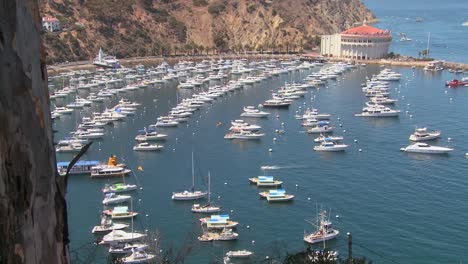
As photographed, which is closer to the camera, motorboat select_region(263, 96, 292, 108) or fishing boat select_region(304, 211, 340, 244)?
fishing boat select_region(304, 211, 340, 244)

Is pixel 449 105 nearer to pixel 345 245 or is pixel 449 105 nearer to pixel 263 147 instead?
pixel 263 147

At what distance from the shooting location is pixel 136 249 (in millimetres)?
14523

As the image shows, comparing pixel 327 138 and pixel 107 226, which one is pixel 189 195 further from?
pixel 327 138

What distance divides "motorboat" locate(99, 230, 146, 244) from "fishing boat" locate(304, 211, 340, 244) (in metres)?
4.17

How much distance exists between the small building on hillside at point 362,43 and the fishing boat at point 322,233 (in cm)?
3571

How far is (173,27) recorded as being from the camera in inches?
2191

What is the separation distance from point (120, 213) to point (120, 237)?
6.09 ft

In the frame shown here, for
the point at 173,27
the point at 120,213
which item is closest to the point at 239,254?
the point at 120,213

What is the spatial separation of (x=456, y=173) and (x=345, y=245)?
25.3 ft

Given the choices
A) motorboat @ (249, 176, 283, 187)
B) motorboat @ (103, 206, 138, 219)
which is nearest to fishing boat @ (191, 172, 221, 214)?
motorboat @ (103, 206, 138, 219)

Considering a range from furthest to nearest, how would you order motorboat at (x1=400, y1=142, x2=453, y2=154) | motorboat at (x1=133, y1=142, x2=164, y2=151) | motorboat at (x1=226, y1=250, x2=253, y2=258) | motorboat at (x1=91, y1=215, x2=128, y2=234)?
1. motorboat at (x1=133, y1=142, x2=164, y2=151)
2. motorboat at (x1=400, y1=142, x2=453, y2=154)
3. motorboat at (x1=91, y1=215, x2=128, y2=234)
4. motorboat at (x1=226, y1=250, x2=253, y2=258)

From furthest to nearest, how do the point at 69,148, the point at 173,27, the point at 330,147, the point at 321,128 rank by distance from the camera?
the point at 173,27 < the point at 321,128 < the point at 330,147 < the point at 69,148

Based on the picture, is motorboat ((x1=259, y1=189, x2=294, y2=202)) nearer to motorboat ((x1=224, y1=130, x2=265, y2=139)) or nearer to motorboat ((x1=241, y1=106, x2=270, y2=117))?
motorboat ((x1=224, y1=130, x2=265, y2=139))

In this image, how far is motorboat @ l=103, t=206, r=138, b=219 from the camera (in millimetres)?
17297
